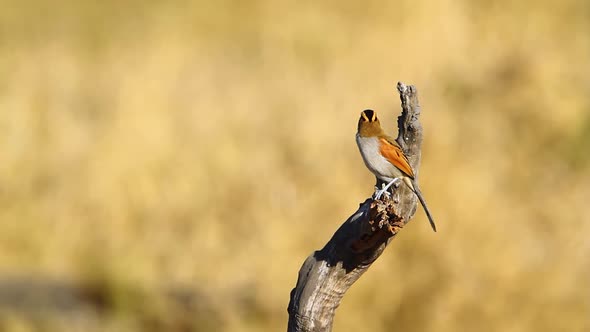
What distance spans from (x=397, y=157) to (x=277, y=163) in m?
5.76

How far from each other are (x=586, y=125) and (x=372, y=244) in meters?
7.08

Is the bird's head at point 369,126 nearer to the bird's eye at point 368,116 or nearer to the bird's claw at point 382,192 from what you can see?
the bird's eye at point 368,116

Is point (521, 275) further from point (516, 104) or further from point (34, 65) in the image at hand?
point (34, 65)

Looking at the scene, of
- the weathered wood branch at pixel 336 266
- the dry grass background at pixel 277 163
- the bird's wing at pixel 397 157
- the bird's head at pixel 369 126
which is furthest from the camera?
the dry grass background at pixel 277 163

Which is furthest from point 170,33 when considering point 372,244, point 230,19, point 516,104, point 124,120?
point 372,244

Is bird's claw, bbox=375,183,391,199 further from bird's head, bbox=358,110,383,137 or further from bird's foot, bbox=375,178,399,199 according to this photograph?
bird's head, bbox=358,110,383,137

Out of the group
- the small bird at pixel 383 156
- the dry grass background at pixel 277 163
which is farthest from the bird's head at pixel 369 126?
the dry grass background at pixel 277 163

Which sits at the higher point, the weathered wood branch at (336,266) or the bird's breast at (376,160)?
the bird's breast at (376,160)

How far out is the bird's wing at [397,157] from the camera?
3529 millimetres

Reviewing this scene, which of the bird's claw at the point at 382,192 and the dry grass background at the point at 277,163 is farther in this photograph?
the dry grass background at the point at 277,163

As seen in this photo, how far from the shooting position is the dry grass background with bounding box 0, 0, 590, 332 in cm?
793

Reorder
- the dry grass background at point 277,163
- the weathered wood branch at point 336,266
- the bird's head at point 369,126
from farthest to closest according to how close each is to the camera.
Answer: the dry grass background at point 277,163 → the bird's head at point 369,126 → the weathered wood branch at point 336,266

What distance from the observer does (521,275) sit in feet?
25.4

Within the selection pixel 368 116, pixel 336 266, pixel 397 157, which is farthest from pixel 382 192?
pixel 368 116
